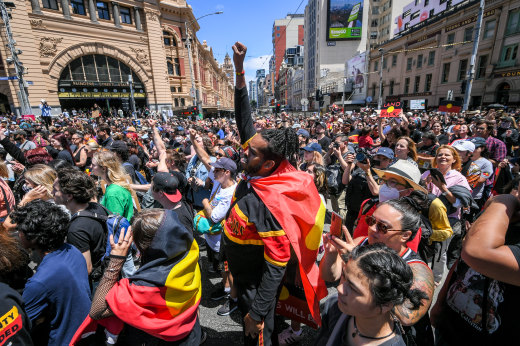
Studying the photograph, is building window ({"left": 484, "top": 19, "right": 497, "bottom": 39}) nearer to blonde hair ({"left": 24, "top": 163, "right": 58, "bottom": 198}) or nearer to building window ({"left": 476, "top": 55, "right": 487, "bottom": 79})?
building window ({"left": 476, "top": 55, "right": 487, "bottom": 79})

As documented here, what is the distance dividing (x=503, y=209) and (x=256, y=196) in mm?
1356

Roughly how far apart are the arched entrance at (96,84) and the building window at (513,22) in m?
36.3

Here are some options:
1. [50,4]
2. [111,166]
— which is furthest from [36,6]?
[111,166]

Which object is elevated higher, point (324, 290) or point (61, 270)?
point (61, 270)

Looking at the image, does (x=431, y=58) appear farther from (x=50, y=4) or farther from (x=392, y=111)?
(x=50, y=4)

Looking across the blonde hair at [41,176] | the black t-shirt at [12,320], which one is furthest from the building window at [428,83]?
the black t-shirt at [12,320]

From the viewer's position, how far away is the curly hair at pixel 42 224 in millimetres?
1737

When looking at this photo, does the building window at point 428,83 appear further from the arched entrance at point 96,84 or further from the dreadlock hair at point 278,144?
the dreadlock hair at point 278,144

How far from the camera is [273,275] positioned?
68.3 inches

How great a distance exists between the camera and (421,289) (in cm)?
145

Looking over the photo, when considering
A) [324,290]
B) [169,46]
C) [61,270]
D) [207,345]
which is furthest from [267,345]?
[169,46]

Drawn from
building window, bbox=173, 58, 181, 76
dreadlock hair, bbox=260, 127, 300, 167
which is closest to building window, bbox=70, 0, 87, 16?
building window, bbox=173, 58, 181, 76

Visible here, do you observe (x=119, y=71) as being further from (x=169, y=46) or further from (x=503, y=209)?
(x=503, y=209)

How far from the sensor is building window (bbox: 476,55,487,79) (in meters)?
23.1
